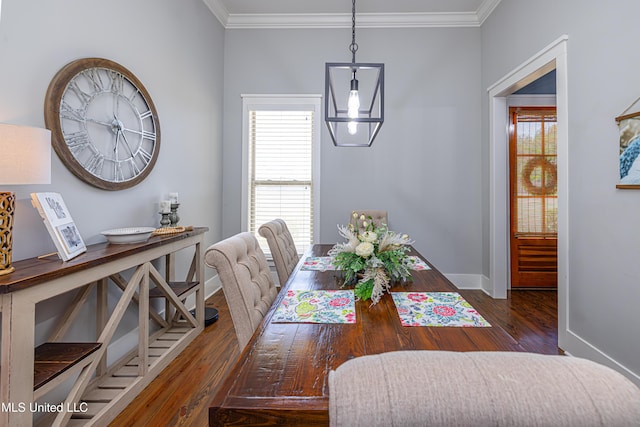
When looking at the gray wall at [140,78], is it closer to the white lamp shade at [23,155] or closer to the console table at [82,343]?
the console table at [82,343]

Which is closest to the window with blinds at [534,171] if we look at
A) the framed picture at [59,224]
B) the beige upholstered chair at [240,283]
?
the beige upholstered chair at [240,283]

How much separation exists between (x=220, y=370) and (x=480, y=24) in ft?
15.2

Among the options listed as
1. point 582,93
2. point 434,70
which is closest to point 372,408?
point 582,93

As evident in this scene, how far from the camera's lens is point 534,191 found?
3867 mm

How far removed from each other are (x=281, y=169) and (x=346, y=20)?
6.58 ft

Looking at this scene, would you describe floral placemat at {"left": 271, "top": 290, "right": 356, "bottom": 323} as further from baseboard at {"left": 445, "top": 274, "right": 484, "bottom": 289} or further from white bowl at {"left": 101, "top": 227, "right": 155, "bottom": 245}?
baseboard at {"left": 445, "top": 274, "right": 484, "bottom": 289}

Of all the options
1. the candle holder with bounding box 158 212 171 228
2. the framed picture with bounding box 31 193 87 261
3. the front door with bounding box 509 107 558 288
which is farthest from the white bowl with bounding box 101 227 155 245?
the front door with bounding box 509 107 558 288

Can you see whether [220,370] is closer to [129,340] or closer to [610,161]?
[129,340]

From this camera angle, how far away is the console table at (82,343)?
44.3 inches

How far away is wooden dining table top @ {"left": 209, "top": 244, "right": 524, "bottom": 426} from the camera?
0.65 m

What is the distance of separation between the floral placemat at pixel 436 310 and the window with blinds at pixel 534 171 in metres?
3.13

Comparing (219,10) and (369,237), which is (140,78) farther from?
(369,237)

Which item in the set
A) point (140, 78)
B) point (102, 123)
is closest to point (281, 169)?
point (140, 78)

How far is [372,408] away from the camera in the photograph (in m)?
0.39
